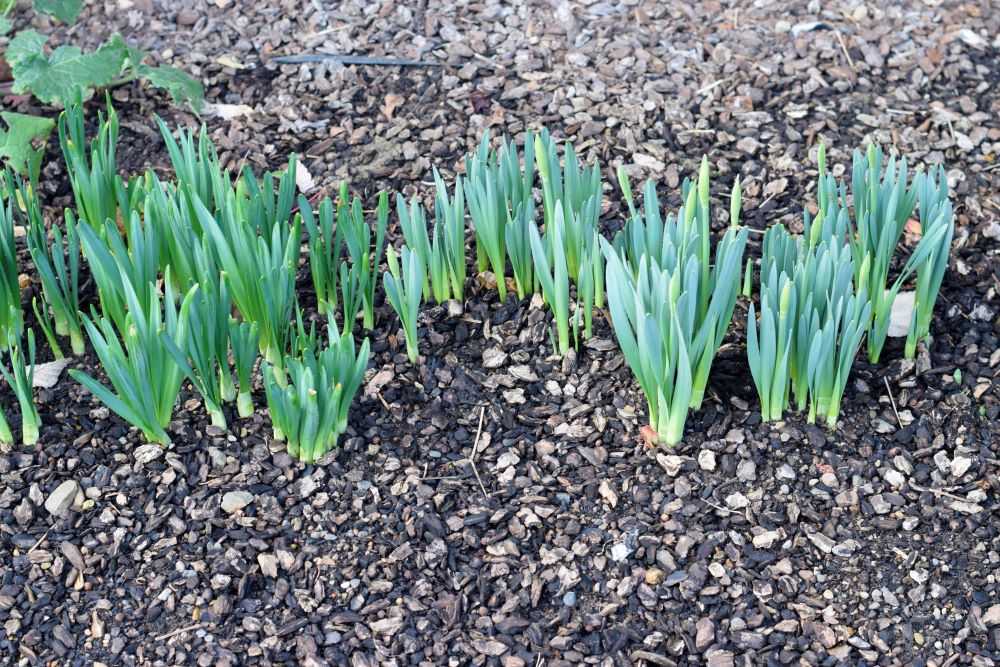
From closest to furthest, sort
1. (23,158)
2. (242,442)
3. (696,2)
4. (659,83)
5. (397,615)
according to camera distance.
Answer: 1. (397,615)
2. (242,442)
3. (23,158)
4. (659,83)
5. (696,2)

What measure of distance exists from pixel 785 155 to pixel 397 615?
1790 mm

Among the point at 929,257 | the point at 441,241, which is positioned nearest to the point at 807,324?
the point at 929,257

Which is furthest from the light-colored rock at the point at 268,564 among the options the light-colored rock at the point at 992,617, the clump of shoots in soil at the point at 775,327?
the light-colored rock at the point at 992,617

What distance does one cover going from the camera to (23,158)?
3244 mm

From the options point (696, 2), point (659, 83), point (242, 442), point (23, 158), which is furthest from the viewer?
point (696, 2)

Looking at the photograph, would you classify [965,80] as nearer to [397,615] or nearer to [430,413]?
[430,413]

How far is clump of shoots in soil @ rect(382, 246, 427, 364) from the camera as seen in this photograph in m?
2.66

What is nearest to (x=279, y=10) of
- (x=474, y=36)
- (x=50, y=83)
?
(x=474, y=36)

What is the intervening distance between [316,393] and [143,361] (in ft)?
1.14

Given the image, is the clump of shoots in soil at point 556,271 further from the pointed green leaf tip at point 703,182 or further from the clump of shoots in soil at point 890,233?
the clump of shoots in soil at point 890,233

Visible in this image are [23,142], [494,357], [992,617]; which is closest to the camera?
[992,617]

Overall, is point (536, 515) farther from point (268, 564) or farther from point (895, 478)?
point (895, 478)

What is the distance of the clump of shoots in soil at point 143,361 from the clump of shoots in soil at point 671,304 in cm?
86

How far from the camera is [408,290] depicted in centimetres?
269
